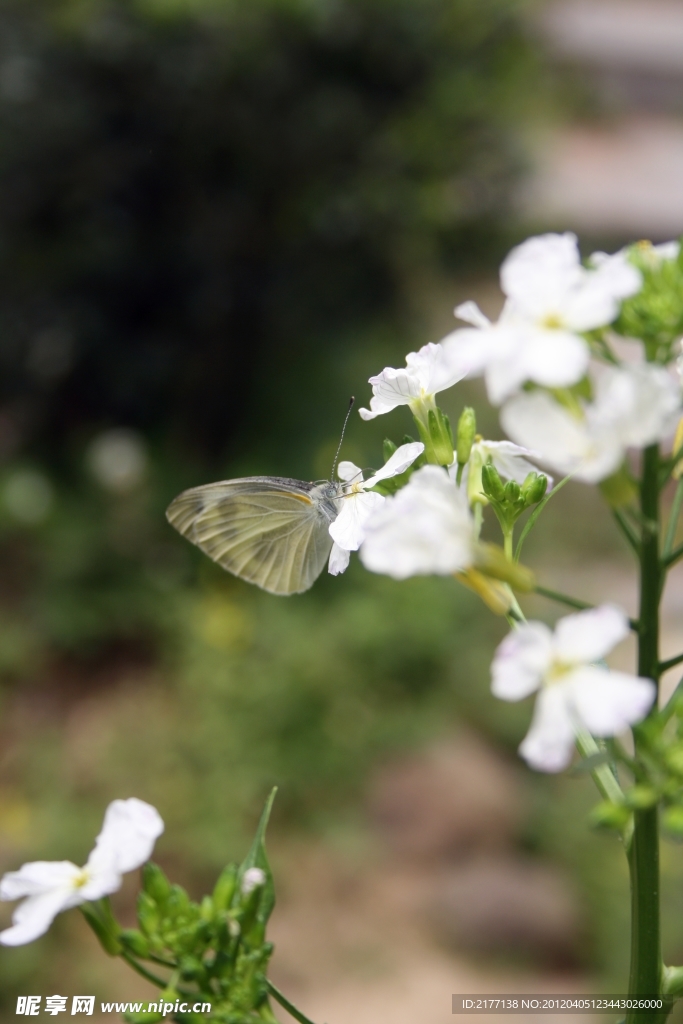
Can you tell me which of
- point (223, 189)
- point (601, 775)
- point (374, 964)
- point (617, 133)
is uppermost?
point (617, 133)

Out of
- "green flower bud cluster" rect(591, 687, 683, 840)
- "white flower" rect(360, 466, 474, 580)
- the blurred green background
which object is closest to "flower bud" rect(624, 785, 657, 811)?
"green flower bud cluster" rect(591, 687, 683, 840)

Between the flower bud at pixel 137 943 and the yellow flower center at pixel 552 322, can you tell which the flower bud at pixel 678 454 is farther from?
the flower bud at pixel 137 943

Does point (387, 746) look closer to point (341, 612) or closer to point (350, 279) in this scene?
point (341, 612)

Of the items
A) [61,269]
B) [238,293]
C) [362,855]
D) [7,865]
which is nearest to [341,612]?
[362,855]

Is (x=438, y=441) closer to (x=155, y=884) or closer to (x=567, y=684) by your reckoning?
(x=567, y=684)

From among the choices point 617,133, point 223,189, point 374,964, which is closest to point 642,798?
point 374,964
